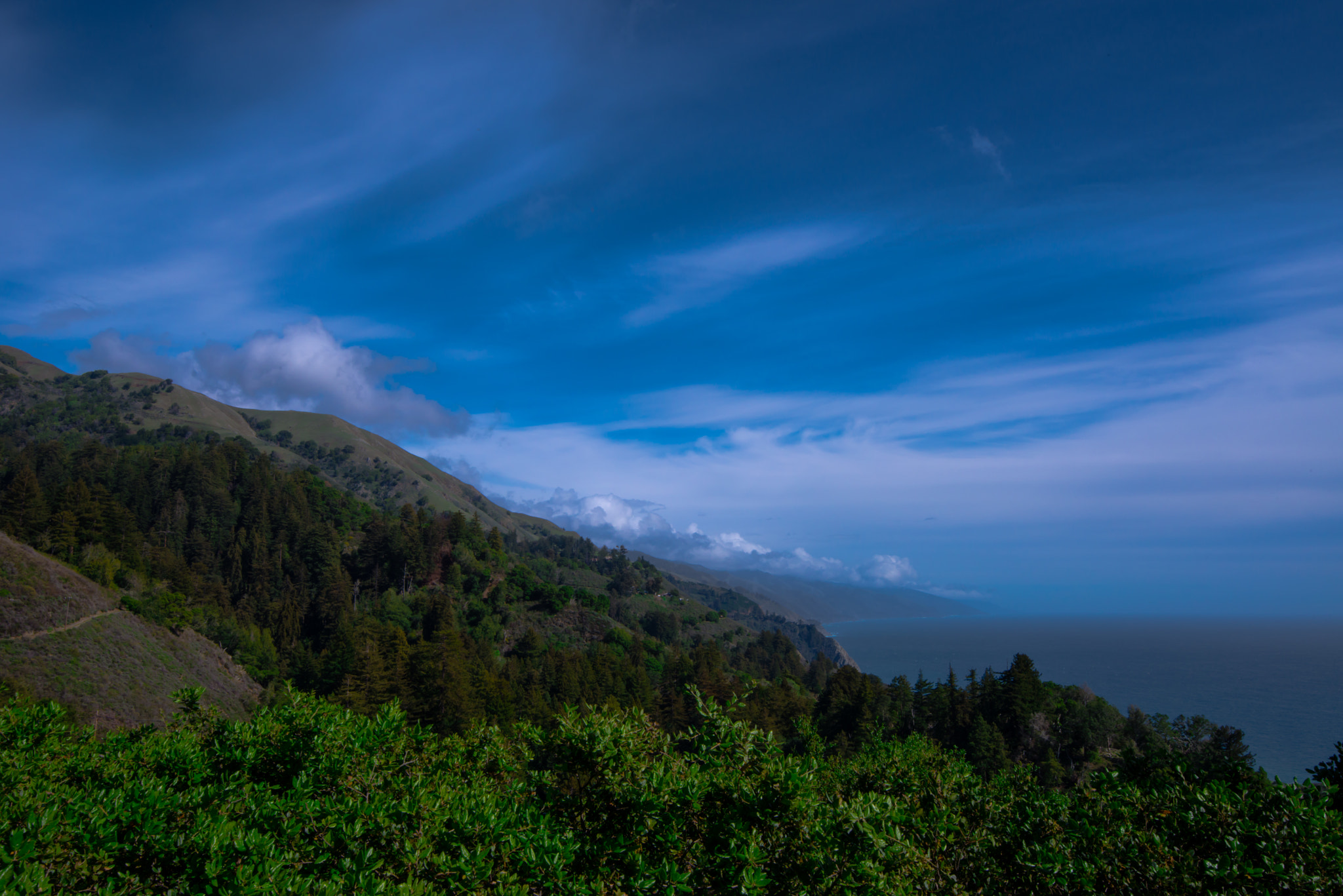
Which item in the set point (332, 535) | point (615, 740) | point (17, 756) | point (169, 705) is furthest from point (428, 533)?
point (615, 740)

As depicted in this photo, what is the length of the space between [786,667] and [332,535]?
9353 centimetres

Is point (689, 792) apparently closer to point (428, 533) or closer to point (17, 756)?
point (17, 756)

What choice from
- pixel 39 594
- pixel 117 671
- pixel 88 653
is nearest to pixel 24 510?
pixel 39 594

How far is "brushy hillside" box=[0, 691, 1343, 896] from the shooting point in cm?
776

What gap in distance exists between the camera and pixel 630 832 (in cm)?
923

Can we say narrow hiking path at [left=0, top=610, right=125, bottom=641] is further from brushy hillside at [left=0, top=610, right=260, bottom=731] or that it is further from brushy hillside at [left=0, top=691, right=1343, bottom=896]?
brushy hillside at [left=0, top=691, right=1343, bottom=896]

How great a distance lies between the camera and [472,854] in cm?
827

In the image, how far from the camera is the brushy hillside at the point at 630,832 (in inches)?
305

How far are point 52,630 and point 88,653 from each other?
320 centimetres

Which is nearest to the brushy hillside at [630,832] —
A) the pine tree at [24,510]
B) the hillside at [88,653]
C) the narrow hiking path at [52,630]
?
the hillside at [88,653]

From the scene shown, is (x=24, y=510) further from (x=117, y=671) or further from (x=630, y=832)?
(x=630, y=832)

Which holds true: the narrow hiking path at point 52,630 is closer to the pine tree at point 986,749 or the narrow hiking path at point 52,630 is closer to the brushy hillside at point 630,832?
the brushy hillside at point 630,832

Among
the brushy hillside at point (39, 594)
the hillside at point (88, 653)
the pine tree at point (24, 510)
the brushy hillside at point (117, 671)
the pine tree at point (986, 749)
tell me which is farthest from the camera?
the pine tree at point (24, 510)

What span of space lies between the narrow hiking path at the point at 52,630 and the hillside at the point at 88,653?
7 cm
